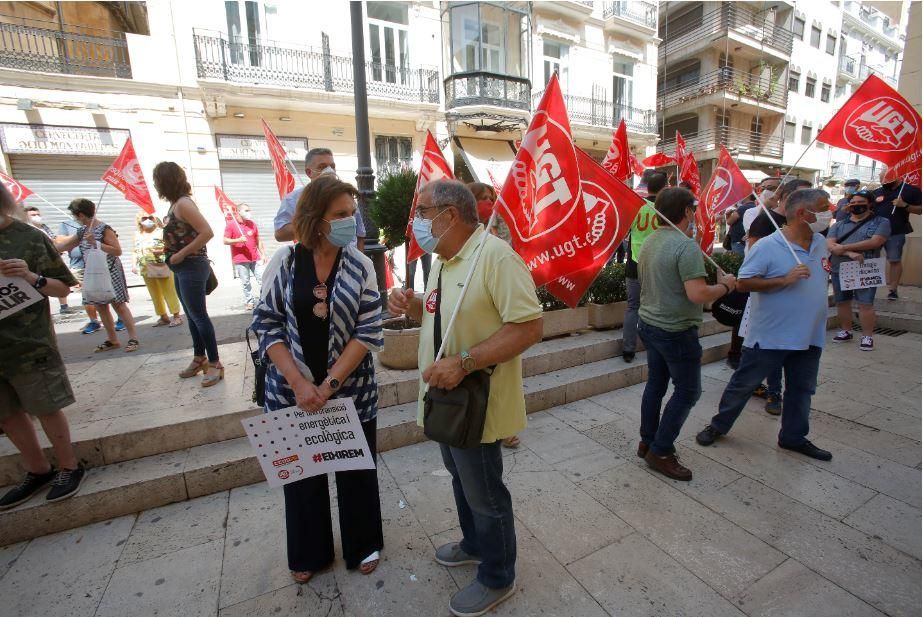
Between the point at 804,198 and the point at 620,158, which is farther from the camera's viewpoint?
the point at 620,158

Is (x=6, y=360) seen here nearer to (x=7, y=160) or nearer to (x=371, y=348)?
(x=371, y=348)

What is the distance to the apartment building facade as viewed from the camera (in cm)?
1024

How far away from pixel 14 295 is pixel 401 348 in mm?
2622

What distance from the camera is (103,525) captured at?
2695mm

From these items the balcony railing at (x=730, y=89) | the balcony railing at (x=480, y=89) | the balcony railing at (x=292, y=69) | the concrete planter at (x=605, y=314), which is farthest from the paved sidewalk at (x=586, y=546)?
the balcony railing at (x=730, y=89)

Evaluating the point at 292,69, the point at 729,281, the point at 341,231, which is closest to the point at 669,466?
the point at 729,281

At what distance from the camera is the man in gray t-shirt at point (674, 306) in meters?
2.72

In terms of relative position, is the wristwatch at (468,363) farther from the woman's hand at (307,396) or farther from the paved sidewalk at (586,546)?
the paved sidewalk at (586,546)

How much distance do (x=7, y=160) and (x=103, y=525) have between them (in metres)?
11.8

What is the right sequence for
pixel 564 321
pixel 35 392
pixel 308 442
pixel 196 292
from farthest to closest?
pixel 564 321 < pixel 196 292 < pixel 35 392 < pixel 308 442

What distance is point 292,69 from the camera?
40.9 feet

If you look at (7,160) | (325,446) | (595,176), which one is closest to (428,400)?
(325,446)

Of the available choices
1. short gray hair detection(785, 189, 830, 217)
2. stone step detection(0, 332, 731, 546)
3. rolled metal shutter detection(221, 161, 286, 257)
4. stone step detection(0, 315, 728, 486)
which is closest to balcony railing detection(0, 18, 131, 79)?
rolled metal shutter detection(221, 161, 286, 257)

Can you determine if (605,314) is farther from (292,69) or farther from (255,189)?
(292,69)
